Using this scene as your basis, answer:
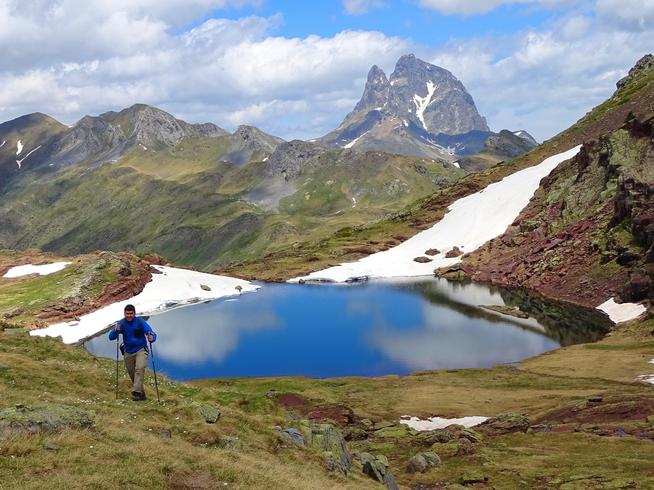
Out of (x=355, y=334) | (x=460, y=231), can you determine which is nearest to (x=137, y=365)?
(x=355, y=334)

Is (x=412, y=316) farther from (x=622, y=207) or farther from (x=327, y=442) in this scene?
(x=327, y=442)

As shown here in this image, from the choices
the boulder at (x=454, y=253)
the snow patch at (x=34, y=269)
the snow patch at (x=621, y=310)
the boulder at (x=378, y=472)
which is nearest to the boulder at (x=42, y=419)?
the boulder at (x=378, y=472)

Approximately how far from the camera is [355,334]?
91.4m

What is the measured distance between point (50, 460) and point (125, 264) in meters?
110

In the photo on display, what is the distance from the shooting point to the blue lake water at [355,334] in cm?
7556

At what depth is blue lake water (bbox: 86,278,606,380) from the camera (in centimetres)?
7556

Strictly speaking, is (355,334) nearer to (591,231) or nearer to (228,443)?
(591,231)

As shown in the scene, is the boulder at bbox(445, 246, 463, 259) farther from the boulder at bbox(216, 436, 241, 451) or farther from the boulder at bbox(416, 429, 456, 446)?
the boulder at bbox(216, 436, 241, 451)

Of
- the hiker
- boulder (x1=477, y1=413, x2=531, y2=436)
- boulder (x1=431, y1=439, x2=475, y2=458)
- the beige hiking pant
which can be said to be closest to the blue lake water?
boulder (x1=477, y1=413, x2=531, y2=436)

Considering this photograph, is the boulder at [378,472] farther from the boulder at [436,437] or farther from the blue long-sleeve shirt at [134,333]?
the blue long-sleeve shirt at [134,333]

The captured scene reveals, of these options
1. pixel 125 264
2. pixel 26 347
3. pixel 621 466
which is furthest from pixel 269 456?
pixel 125 264

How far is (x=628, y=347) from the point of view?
2731 inches

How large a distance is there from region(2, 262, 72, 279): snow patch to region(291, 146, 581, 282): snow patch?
208 ft

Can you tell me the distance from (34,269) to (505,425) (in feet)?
352
